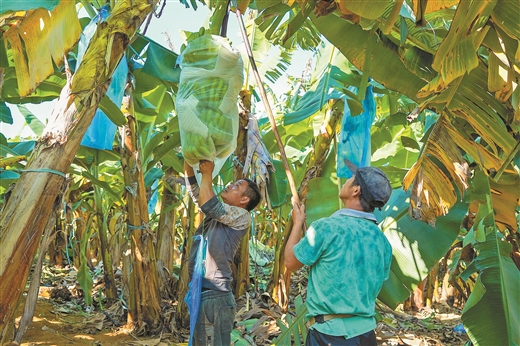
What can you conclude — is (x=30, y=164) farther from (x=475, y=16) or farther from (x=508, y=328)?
(x=508, y=328)

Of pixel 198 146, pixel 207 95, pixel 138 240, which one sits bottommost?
pixel 138 240

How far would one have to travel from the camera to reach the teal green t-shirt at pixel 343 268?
1969 mm

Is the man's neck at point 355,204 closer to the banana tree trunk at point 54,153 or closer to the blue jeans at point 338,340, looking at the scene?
the blue jeans at point 338,340

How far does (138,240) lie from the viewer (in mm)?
4145

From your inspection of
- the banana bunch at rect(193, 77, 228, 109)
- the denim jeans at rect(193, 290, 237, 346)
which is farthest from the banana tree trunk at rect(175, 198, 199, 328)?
the banana bunch at rect(193, 77, 228, 109)

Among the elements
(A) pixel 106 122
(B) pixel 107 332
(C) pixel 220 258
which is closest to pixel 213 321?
(C) pixel 220 258

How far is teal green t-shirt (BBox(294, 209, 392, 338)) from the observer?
77.5 inches

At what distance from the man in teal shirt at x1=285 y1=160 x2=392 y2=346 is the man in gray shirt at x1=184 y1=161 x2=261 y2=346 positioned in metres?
0.71

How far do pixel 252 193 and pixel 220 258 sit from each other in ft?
1.36

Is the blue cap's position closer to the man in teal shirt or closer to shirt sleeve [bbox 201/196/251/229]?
the man in teal shirt

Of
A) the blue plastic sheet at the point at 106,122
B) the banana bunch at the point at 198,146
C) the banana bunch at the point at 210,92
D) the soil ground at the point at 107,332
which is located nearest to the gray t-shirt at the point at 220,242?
the banana bunch at the point at 198,146

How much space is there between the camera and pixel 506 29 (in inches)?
73.7

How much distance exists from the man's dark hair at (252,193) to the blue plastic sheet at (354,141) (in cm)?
57

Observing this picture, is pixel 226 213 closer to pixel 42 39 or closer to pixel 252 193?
pixel 252 193
